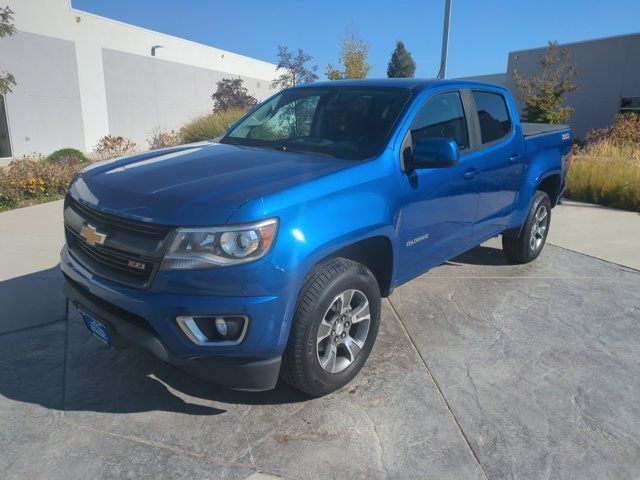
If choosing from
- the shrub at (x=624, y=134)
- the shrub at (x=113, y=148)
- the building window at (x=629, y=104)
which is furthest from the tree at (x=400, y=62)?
the shrub at (x=113, y=148)

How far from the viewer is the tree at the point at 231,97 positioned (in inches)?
981

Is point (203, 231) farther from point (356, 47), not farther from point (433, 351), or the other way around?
point (356, 47)

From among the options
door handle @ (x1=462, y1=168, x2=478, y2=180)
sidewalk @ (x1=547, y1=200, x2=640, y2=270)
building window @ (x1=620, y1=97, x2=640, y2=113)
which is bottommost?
sidewalk @ (x1=547, y1=200, x2=640, y2=270)

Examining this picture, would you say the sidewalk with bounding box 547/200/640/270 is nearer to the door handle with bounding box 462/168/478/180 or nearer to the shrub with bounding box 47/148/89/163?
the door handle with bounding box 462/168/478/180

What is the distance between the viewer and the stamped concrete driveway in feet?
8.09

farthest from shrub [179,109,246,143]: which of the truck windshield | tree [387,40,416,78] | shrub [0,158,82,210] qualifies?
tree [387,40,416,78]

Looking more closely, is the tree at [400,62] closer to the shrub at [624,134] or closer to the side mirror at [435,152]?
the shrub at [624,134]

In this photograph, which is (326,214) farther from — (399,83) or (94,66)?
(94,66)

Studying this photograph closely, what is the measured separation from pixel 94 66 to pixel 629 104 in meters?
25.2

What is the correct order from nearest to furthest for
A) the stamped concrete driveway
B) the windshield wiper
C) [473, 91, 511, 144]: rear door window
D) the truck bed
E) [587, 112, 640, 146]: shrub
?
the stamped concrete driveway < the windshield wiper < [473, 91, 511, 144]: rear door window < the truck bed < [587, 112, 640, 146]: shrub

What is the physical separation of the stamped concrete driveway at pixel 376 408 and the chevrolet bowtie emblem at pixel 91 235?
3.19 ft

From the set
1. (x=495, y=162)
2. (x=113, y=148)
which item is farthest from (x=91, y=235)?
(x=113, y=148)

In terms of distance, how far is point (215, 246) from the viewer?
2.35 meters

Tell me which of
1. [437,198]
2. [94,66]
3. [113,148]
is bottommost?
[113,148]
